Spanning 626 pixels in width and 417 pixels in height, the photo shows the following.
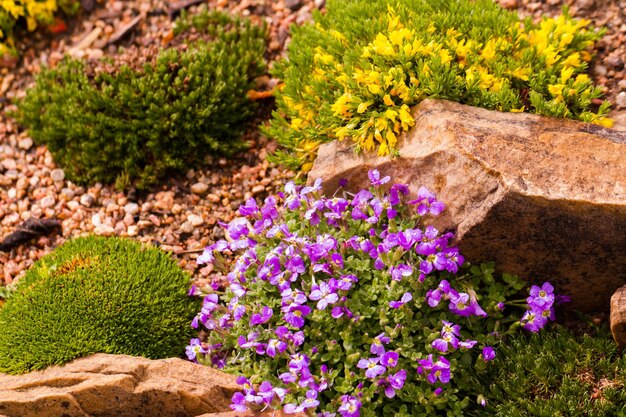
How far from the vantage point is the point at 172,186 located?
617 centimetres

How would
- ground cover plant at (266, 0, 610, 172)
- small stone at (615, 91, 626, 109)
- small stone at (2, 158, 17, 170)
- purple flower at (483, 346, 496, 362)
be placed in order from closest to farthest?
purple flower at (483, 346, 496, 362)
ground cover plant at (266, 0, 610, 172)
small stone at (615, 91, 626, 109)
small stone at (2, 158, 17, 170)

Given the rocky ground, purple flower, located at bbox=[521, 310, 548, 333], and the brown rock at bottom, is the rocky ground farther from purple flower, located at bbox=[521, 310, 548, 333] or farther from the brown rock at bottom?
purple flower, located at bbox=[521, 310, 548, 333]

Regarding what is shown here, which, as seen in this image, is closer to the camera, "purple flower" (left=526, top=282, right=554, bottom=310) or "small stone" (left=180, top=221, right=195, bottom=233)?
"purple flower" (left=526, top=282, right=554, bottom=310)

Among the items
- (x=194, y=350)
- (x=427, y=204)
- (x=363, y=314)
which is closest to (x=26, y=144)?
(x=194, y=350)

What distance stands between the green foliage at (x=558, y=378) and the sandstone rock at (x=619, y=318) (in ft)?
0.27

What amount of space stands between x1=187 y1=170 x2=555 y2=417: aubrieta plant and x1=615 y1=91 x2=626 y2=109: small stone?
1639 mm

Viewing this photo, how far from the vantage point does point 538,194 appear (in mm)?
4203

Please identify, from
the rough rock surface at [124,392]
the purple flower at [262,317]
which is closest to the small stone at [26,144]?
the rough rock surface at [124,392]

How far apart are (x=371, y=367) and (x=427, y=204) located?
3.64 ft

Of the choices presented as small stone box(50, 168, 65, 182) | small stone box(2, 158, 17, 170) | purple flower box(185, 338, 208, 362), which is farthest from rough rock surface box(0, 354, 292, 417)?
small stone box(2, 158, 17, 170)

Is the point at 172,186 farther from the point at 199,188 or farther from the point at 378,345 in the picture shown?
the point at 378,345

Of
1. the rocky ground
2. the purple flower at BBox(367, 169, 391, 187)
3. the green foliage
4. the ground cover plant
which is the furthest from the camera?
the rocky ground

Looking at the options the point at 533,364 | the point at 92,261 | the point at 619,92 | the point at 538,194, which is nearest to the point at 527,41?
the point at 619,92

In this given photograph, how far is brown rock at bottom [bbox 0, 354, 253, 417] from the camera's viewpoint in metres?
4.31
